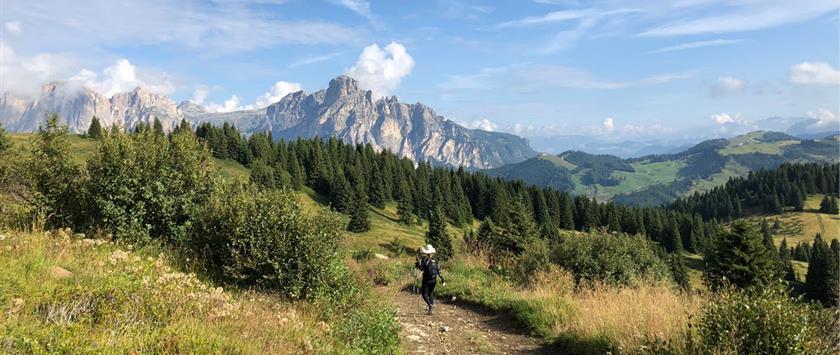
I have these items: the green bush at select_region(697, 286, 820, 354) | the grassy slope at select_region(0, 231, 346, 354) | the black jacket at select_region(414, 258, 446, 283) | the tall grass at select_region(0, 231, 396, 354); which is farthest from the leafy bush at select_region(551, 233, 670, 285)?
the grassy slope at select_region(0, 231, 346, 354)

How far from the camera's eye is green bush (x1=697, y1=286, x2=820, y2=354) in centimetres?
618

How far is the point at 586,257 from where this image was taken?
1822cm

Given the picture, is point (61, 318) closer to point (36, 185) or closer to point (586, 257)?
point (36, 185)

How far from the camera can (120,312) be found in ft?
19.5

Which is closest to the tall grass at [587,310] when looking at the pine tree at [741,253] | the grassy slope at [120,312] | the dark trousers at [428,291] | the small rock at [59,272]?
the dark trousers at [428,291]

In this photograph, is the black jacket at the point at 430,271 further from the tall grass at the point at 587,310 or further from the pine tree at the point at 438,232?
the pine tree at the point at 438,232

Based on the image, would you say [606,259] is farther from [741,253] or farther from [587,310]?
[741,253]

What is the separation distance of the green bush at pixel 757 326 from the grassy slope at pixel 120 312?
19.2 ft

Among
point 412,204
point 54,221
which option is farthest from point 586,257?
point 412,204

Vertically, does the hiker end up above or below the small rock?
below

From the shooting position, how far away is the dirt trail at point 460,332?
10609mm

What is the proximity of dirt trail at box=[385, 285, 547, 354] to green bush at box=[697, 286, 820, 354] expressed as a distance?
4.33m

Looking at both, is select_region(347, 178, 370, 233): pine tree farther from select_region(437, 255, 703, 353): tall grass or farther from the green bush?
the green bush

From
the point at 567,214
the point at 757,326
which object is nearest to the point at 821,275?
the point at 567,214
